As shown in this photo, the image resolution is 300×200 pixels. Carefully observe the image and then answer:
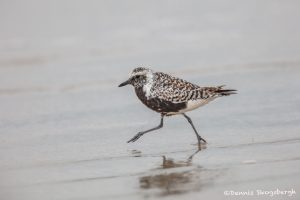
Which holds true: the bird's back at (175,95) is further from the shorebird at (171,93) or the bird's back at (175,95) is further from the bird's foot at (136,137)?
the bird's foot at (136,137)

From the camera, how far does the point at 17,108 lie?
1103cm

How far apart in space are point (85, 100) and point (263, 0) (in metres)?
8.80

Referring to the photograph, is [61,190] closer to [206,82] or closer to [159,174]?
[159,174]

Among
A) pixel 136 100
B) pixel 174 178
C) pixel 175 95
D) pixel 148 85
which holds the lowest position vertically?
pixel 174 178

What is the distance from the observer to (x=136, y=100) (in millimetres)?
11188

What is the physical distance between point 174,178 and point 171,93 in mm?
1976

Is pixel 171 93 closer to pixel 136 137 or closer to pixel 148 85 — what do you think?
pixel 148 85

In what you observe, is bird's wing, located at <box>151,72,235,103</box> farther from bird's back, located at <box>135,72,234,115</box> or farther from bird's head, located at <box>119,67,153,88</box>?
bird's head, located at <box>119,67,153,88</box>

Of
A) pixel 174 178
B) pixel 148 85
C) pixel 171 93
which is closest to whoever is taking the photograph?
pixel 174 178

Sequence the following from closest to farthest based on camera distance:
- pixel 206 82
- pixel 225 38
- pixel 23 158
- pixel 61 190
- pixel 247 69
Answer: pixel 61 190 < pixel 23 158 < pixel 206 82 < pixel 247 69 < pixel 225 38

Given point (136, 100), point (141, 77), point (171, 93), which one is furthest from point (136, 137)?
point (136, 100)

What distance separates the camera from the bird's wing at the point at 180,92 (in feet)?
29.7

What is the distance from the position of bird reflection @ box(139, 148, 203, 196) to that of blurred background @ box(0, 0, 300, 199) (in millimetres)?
18

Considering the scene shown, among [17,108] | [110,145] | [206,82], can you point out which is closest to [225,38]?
[206,82]
